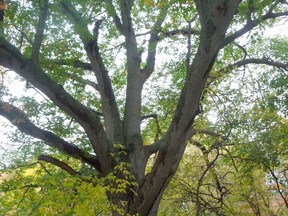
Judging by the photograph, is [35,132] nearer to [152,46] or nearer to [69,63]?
[69,63]

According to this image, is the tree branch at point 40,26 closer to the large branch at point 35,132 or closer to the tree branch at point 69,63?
the large branch at point 35,132

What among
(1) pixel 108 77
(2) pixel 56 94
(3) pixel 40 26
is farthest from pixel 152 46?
(3) pixel 40 26

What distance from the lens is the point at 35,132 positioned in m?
4.31

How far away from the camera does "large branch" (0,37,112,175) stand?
12.5ft

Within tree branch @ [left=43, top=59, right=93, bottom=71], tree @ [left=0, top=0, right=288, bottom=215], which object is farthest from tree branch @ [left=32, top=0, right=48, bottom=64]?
tree branch @ [left=43, top=59, right=93, bottom=71]

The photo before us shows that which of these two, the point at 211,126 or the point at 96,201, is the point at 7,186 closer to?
the point at 96,201

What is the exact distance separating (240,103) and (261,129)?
2.09ft

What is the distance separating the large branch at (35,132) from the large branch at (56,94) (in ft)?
0.69

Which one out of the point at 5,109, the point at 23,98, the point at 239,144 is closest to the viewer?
the point at 5,109

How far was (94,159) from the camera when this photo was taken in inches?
188

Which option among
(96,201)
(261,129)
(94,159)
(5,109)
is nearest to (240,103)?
(261,129)

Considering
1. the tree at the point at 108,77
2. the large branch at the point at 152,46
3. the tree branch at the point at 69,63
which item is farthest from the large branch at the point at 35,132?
the large branch at the point at 152,46

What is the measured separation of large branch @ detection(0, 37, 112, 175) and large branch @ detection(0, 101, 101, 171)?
0.21m

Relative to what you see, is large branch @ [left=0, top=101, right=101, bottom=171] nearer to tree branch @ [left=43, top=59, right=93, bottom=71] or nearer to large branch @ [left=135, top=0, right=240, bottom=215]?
large branch @ [left=135, top=0, right=240, bottom=215]
